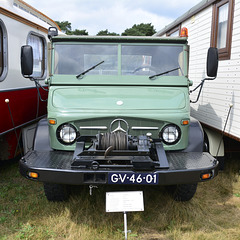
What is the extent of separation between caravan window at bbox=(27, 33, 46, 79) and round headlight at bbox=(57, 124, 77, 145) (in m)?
2.37

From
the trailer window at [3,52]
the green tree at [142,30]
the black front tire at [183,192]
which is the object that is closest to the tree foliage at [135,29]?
the green tree at [142,30]

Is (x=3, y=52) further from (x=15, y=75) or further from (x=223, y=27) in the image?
(x=223, y=27)

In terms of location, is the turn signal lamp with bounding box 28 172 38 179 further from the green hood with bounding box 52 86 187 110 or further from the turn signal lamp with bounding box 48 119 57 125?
the green hood with bounding box 52 86 187 110

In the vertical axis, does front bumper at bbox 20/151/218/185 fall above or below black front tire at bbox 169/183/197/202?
above

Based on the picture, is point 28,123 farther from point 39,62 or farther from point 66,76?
point 66,76

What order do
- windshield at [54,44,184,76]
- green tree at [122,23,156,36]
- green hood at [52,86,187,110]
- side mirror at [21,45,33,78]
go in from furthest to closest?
green tree at [122,23,156,36]
windshield at [54,44,184,76]
side mirror at [21,45,33,78]
green hood at [52,86,187,110]

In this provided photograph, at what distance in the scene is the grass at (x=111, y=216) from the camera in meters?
3.17

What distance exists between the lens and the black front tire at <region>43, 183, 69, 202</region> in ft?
11.5

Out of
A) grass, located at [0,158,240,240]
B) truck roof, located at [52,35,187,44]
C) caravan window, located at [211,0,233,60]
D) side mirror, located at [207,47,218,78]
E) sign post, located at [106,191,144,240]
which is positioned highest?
caravan window, located at [211,0,233,60]

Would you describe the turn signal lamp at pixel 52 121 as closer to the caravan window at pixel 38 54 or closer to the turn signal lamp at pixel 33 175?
the turn signal lamp at pixel 33 175

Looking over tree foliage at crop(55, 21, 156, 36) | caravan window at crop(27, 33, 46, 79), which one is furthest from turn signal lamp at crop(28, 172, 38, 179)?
tree foliage at crop(55, 21, 156, 36)

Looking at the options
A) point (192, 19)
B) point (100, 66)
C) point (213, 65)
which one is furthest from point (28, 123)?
point (192, 19)

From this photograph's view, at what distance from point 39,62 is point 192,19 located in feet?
10.6

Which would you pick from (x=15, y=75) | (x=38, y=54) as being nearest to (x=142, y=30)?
(x=38, y=54)
